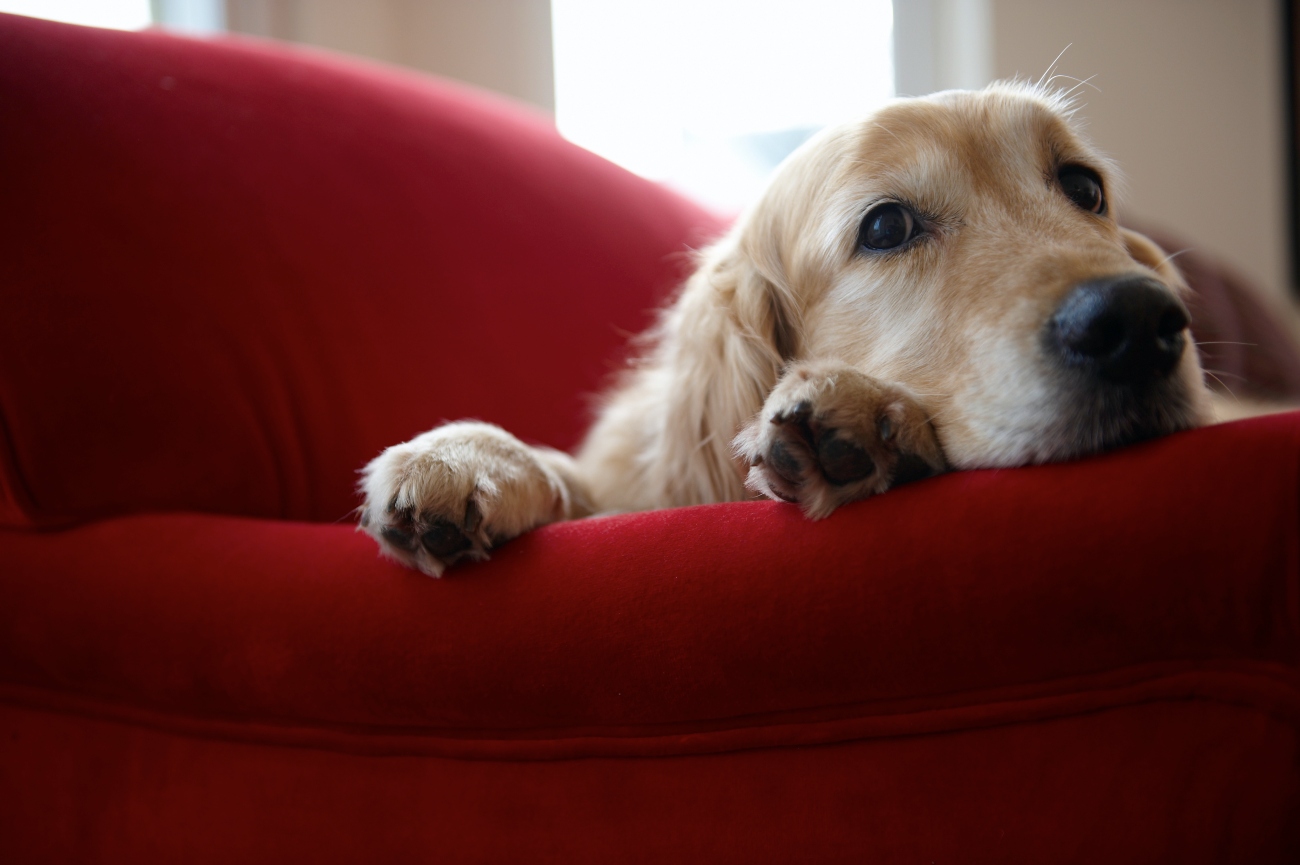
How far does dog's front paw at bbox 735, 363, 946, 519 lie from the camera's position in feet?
3.42

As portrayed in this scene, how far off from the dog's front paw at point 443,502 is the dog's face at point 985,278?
63 centimetres

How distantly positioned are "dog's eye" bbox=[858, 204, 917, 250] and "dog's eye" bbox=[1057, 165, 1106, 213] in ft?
1.21

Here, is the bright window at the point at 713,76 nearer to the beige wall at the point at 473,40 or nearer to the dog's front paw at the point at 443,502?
the beige wall at the point at 473,40

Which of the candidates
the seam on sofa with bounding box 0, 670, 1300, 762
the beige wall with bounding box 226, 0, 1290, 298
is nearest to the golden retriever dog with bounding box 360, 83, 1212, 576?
the seam on sofa with bounding box 0, 670, 1300, 762

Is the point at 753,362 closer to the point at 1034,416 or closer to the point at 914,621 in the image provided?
the point at 1034,416

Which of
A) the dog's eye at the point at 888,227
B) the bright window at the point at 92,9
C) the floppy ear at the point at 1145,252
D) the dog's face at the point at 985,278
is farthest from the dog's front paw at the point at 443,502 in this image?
the bright window at the point at 92,9

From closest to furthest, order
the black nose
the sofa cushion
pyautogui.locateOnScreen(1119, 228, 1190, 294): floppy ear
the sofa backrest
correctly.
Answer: the sofa cushion, the black nose, the sofa backrest, pyautogui.locateOnScreen(1119, 228, 1190, 294): floppy ear

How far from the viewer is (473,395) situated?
2037 millimetres

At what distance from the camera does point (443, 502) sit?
1.14 m

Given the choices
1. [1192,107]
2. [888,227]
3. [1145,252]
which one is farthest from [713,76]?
[888,227]

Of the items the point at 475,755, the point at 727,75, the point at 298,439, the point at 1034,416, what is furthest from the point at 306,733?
the point at 727,75

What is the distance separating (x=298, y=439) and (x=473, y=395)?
45cm

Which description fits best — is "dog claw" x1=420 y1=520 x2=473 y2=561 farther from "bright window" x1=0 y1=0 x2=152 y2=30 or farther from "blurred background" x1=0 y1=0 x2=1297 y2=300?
"blurred background" x1=0 y1=0 x2=1297 y2=300

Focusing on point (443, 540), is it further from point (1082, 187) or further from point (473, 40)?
point (473, 40)
